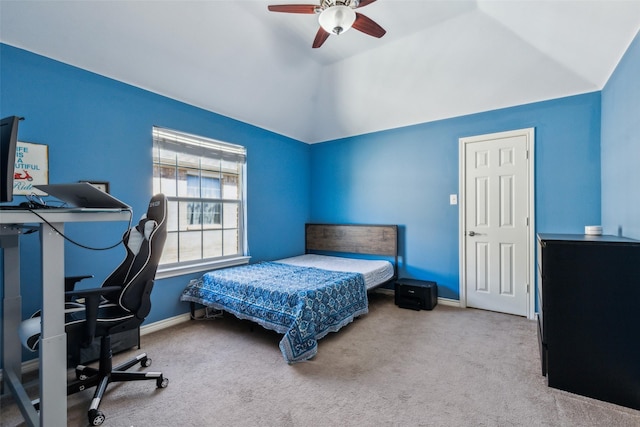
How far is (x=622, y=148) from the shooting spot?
2.28m

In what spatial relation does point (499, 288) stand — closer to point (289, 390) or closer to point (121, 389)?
point (289, 390)

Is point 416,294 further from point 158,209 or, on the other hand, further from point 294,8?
point 294,8

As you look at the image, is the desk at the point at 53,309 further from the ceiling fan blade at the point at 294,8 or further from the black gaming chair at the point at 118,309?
the ceiling fan blade at the point at 294,8

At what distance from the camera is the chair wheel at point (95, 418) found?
5.27ft

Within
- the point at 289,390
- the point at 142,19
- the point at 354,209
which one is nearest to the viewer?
the point at 289,390

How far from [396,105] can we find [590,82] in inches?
76.4

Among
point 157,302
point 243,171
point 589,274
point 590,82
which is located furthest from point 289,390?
point 590,82

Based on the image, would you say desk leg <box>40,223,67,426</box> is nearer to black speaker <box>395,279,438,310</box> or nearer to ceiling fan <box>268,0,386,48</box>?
ceiling fan <box>268,0,386,48</box>

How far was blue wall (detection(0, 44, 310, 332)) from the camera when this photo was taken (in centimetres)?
222

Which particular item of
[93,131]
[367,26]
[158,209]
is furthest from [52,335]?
[367,26]

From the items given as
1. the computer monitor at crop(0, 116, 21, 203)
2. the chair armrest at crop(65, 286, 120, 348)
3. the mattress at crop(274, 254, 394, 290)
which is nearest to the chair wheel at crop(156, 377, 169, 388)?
the chair armrest at crop(65, 286, 120, 348)

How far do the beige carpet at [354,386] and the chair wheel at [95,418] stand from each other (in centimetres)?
4

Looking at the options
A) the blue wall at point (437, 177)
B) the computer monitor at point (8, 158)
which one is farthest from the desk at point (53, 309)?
the blue wall at point (437, 177)

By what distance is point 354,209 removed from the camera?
4.57 metres
